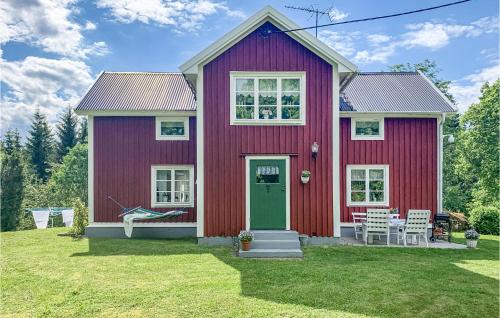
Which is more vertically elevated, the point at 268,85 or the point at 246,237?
the point at 268,85

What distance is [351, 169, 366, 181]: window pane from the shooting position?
38.0 ft

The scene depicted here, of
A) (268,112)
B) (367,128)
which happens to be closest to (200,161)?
(268,112)

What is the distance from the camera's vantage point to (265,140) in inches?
377

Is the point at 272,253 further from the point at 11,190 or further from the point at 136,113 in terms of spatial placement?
the point at 11,190

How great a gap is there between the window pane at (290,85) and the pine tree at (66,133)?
1341 inches

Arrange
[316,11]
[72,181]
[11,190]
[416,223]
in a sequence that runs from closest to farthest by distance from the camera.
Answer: [416,223], [316,11], [11,190], [72,181]

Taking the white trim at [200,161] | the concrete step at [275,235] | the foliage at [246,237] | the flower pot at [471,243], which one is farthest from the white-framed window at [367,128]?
the foliage at [246,237]

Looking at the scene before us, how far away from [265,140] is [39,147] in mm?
34577

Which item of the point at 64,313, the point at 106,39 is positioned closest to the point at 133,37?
the point at 106,39

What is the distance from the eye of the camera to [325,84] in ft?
31.5

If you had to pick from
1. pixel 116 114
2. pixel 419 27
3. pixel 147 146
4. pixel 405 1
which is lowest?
pixel 147 146

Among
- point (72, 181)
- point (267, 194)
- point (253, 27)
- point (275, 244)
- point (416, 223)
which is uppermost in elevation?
point (253, 27)

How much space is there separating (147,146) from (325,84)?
624 cm

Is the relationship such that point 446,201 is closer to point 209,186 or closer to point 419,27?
point 419,27
